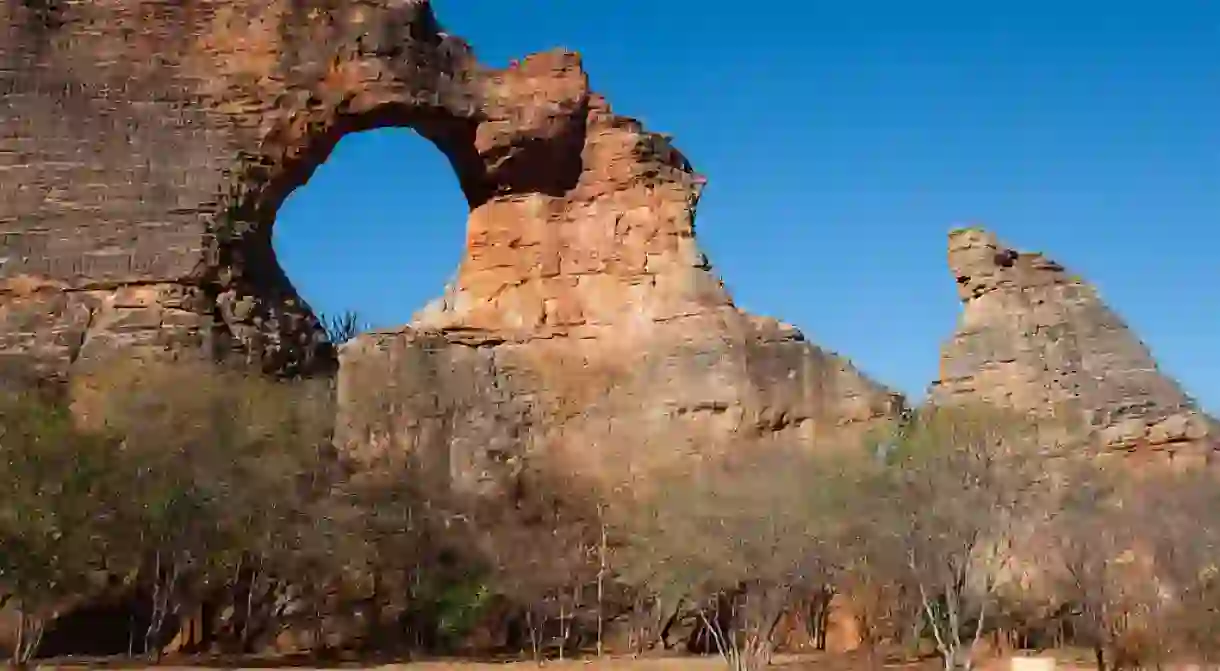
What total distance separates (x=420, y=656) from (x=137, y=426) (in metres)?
7.96

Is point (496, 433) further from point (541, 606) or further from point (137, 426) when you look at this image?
point (137, 426)

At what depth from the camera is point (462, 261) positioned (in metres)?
37.8

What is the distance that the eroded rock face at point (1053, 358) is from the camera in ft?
104

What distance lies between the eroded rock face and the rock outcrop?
9.24 ft

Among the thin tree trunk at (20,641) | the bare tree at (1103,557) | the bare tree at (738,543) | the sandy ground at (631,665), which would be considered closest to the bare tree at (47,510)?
the thin tree trunk at (20,641)

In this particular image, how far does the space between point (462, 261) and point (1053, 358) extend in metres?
16.0

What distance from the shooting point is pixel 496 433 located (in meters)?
32.6

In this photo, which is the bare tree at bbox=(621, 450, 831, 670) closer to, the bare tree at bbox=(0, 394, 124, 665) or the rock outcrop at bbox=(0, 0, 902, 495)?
the rock outcrop at bbox=(0, 0, 902, 495)

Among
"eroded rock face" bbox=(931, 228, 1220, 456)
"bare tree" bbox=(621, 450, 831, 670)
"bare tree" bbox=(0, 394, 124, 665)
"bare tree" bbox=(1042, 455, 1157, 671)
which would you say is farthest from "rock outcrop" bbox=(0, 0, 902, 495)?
"bare tree" bbox=(1042, 455, 1157, 671)

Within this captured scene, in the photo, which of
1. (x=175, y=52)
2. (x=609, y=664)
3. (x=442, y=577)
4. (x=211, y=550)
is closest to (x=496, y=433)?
(x=442, y=577)

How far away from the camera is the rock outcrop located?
29875 millimetres

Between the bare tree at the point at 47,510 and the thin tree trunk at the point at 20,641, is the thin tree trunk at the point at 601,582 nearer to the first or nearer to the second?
the bare tree at the point at 47,510

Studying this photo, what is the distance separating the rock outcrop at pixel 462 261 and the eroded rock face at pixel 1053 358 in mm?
2816

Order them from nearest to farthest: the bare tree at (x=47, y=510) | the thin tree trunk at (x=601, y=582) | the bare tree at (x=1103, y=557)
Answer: the bare tree at (x=47, y=510) < the bare tree at (x=1103, y=557) < the thin tree trunk at (x=601, y=582)
